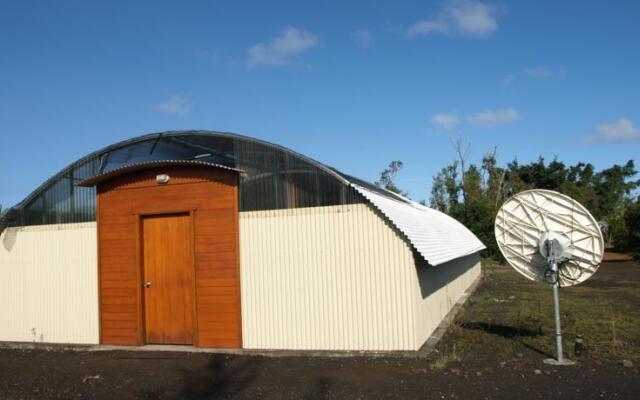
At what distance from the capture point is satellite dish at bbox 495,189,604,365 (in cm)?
889

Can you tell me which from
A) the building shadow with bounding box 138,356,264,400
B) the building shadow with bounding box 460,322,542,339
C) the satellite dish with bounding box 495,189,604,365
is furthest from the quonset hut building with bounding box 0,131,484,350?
the satellite dish with bounding box 495,189,604,365

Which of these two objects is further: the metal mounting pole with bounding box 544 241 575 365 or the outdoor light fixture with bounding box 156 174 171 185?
the outdoor light fixture with bounding box 156 174 171 185

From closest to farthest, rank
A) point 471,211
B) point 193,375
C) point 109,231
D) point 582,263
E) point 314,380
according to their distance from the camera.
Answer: point 314,380 < point 193,375 < point 582,263 < point 109,231 < point 471,211

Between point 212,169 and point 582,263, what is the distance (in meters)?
6.46

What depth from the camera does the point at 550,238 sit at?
9.03 metres

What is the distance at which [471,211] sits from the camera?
30.9m

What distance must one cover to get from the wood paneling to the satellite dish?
16.0 feet

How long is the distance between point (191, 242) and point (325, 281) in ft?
8.43

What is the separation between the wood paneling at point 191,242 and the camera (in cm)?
982

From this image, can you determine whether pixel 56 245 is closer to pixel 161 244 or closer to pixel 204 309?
pixel 161 244

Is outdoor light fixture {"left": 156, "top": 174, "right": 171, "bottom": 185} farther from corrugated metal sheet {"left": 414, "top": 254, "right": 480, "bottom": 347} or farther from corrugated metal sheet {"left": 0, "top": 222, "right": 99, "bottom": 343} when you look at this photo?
corrugated metal sheet {"left": 414, "top": 254, "right": 480, "bottom": 347}

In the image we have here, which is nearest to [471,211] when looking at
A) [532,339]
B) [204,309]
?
[532,339]

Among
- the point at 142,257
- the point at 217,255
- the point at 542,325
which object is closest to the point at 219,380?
the point at 217,255

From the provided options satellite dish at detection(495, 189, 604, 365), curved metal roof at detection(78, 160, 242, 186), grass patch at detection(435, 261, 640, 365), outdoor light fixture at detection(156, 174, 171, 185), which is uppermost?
curved metal roof at detection(78, 160, 242, 186)
